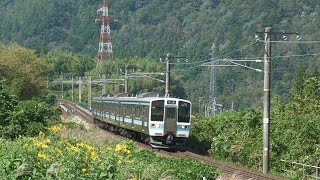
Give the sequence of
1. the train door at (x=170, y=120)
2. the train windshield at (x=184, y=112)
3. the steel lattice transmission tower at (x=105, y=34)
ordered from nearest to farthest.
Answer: the train door at (x=170, y=120) → the train windshield at (x=184, y=112) → the steel lattice transmission tower at (x=105, y=34)

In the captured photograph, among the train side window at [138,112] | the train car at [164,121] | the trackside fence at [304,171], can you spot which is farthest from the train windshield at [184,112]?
the trackside fence at [304,171]

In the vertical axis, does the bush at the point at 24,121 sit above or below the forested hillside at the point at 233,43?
below

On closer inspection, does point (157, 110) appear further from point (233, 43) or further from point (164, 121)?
point (233, 43)

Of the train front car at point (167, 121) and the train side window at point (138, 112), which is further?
the train side window at point (138, 112)

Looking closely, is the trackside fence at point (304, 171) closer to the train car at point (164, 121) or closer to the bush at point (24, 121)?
the train car at point (164, 121)

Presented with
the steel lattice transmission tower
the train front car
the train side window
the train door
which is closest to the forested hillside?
the steel lattice transmission tower

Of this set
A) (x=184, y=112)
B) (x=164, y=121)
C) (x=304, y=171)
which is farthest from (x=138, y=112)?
(x=304, y=171)

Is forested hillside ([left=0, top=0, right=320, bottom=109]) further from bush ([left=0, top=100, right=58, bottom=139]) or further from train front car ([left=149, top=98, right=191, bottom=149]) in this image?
bush ([left=0, top=100, right=58, bottom=139])

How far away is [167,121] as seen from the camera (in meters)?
28.7

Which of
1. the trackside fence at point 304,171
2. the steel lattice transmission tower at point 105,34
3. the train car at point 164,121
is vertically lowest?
the trackside fence at point 304,171

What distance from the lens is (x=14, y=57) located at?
50.3 metres

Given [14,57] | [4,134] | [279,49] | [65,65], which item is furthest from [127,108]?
[279,49]

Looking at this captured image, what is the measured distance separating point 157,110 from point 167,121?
620 mm

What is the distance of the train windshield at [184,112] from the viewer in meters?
28.9
